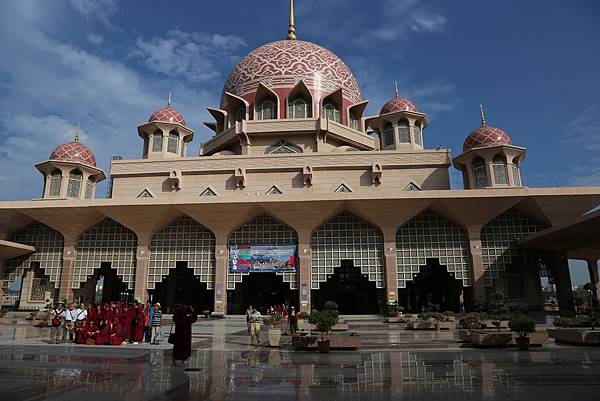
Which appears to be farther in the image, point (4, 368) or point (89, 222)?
point (89, 222)

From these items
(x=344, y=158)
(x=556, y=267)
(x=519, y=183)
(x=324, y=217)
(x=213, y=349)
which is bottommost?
(x=213, y=349)

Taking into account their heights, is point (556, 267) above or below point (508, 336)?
above

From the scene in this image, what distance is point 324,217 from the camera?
23672 mm

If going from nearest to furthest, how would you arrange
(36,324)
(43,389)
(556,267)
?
1. (43,389)
2. (36,324)
3. (556,267)

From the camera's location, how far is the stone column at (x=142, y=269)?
78.6 ft

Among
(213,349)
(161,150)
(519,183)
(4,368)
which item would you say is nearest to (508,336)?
(213,349)

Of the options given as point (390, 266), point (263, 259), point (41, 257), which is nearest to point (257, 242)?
point (263, 259)

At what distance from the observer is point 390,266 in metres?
23.1

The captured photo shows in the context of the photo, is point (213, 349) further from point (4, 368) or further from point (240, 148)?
point (240, 148)

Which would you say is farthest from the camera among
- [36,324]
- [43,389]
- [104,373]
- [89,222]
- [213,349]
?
[89,222]

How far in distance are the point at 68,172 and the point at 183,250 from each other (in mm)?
9370

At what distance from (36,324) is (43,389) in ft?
51.1

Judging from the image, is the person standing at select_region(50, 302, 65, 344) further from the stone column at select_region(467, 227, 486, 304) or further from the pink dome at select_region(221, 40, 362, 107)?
the pink dome at select_region(221, 40, 362, 107)

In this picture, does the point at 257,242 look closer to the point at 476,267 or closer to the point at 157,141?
the point at 157,141
